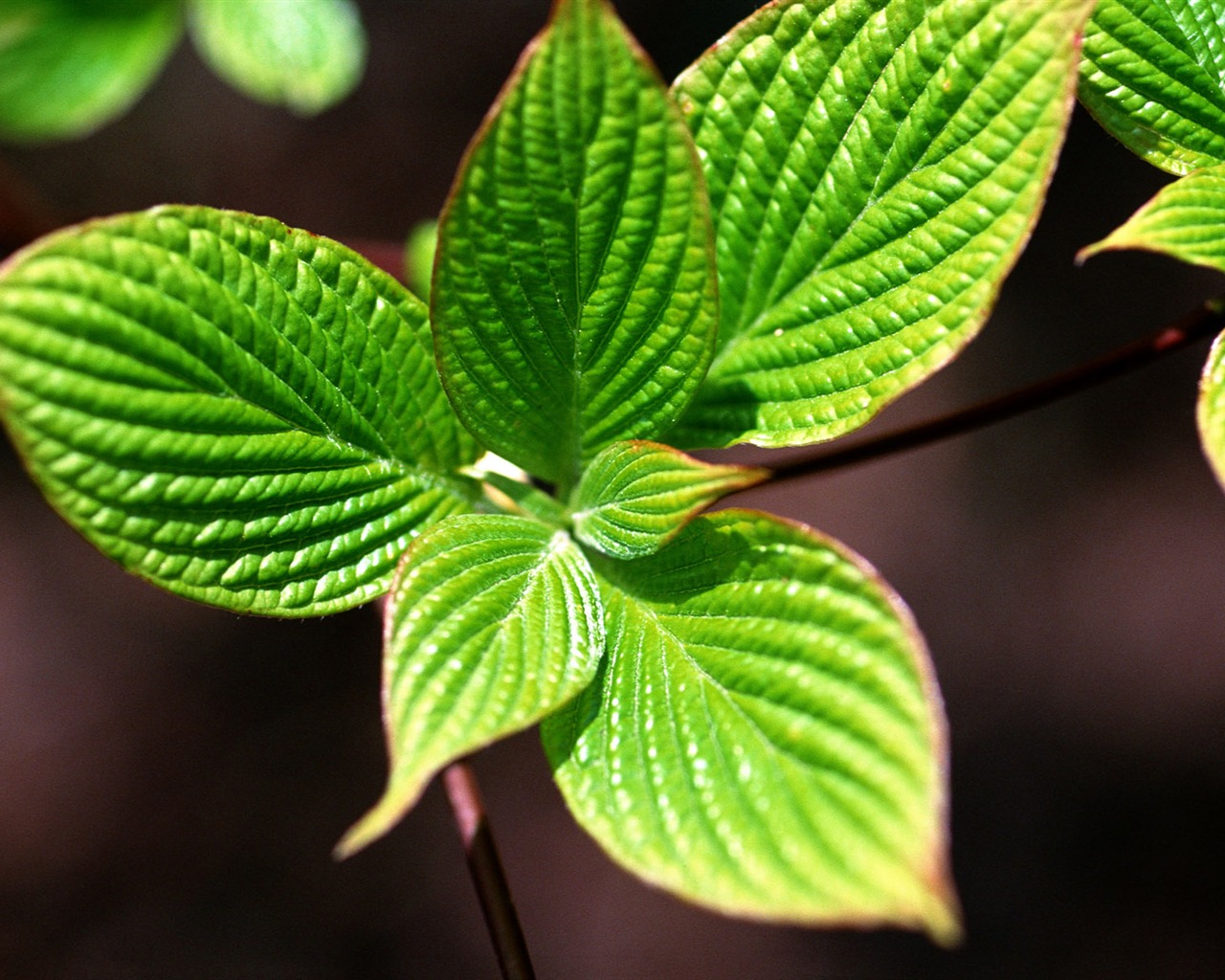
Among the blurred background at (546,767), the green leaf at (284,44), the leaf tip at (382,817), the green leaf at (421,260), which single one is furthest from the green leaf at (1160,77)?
the blurred background at (546,767)

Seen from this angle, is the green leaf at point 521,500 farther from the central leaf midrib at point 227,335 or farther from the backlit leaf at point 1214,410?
the backlit leaf at point 1214,410

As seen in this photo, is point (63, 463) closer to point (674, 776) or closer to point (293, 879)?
point (674, 776)

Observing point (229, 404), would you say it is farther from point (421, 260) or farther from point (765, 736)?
point (421, 260)

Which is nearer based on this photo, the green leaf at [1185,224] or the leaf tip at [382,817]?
the leaf tip at [382,817]

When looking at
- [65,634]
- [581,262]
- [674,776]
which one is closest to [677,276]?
[581,262]

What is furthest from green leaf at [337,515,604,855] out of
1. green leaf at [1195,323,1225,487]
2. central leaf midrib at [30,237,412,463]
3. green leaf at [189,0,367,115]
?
green leaf at [189,0,367,115]

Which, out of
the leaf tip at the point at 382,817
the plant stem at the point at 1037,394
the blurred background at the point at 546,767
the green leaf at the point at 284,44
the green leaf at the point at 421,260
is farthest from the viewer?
the blurred background at the point at 546,767

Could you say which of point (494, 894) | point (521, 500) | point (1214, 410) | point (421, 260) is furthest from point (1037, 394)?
point (421, 260)
